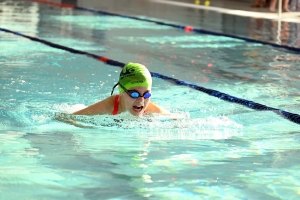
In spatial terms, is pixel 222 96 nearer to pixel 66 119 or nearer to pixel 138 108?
pixel 138 108

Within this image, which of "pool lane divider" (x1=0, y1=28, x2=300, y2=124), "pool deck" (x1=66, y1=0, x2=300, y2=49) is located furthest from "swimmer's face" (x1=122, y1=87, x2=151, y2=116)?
"pool deck" (x1=66, y1=0, x2=300, y2=49)

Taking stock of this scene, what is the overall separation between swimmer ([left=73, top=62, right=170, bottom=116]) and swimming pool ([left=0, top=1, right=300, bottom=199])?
0.26 feet

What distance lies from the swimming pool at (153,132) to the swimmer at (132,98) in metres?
0.08

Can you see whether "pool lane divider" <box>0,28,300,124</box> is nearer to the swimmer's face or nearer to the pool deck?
the swimmer's face

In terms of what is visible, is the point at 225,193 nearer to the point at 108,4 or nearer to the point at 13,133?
the point at 13,133

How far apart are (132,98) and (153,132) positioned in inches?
10.5

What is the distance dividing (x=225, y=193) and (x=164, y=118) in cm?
161

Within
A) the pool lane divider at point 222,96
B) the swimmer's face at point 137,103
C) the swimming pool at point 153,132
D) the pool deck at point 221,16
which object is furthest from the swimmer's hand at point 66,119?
the pool deck at point 221,16

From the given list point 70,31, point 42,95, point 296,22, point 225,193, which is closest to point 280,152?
point 225,193

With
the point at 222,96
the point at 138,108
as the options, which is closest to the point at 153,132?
the point at 138,108

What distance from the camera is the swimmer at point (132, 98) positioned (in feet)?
13.7

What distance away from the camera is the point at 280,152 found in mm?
3611

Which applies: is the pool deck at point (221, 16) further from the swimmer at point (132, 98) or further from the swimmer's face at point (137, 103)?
the swimmer's face at point (137, 103)

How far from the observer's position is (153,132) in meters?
4.09
